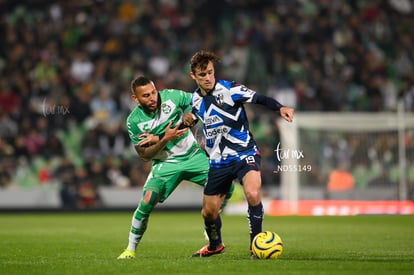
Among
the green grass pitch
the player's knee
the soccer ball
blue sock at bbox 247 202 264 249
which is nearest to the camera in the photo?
the green grass pitch

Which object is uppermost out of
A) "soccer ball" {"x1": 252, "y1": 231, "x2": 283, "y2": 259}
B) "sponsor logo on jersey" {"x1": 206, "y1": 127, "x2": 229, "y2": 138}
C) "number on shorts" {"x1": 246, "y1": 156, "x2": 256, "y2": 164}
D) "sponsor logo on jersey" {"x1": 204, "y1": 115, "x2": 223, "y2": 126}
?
"sponsor logo on jersey" {"x1": 204, "y1": 115, "x2": 223, "y2": 126}

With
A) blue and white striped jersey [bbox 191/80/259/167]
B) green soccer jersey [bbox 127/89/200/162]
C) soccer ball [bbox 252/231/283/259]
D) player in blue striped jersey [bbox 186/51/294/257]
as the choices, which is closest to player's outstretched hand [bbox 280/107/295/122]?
player in blue striped jersey [bbox 186/51/294/257]

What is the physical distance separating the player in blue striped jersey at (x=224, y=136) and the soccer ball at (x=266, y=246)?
0.23 m

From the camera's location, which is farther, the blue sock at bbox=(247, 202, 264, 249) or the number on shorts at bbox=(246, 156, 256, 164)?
the number on shorts at bbox=(246, 156, 256, 164)

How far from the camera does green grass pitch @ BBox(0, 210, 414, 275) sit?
8305 mm

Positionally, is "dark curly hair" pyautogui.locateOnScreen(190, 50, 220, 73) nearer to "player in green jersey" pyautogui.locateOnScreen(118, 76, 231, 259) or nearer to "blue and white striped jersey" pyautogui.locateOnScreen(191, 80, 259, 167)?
"blue and white striped jersey" pyautogui.locateOnScreen(191, 80, 259, 167)

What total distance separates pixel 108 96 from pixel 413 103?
8525mm

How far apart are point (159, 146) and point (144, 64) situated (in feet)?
49.4

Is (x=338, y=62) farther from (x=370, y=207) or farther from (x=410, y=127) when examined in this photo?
(x=370, y=207)

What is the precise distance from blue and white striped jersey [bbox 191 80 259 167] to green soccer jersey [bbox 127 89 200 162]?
598 mm

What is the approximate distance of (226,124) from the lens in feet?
31.3

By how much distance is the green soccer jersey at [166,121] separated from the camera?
10094mm

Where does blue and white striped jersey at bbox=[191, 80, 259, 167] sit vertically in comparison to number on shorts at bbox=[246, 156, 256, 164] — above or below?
above

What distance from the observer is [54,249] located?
11266 millimetres
